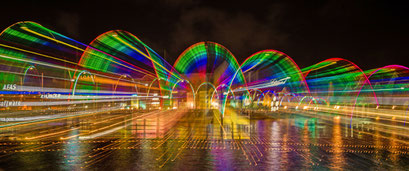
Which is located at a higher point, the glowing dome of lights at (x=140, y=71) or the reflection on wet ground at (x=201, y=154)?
the glowing dome of lights at (x=140, y=71)

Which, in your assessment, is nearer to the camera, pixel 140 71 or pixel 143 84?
pixel 140 71

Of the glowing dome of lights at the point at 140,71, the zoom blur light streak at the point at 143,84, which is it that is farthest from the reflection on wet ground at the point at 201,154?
the glowing dome of lights at the point at 140,71

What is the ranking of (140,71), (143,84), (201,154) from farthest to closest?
(143,84) → (140,71) → (201,154)

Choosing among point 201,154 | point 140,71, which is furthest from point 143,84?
point 201,154

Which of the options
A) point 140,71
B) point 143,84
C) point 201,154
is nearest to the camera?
point 201,154

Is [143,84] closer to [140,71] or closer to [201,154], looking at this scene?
[140,71]

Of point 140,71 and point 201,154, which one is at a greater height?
point 140,71

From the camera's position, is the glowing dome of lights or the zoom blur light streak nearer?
the zoom blur light streak

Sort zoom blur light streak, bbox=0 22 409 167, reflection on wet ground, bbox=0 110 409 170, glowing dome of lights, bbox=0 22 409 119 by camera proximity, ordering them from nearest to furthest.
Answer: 1. reflection on wet ground, bbox=0 110 409 170
2. zoom blur light streak, bbox=0 22 409 167
3. glowing dome of lights, bbox=0 22 409 119

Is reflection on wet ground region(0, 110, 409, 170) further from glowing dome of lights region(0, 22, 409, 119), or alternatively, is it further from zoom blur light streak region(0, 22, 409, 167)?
glowing dome of lights region(0, 22, 409, 119)

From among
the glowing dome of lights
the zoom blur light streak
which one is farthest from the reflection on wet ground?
the glowing dome of lights

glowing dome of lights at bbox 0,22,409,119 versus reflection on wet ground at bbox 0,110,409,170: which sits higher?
glowing dome of lights at bbox 0,22,409,119

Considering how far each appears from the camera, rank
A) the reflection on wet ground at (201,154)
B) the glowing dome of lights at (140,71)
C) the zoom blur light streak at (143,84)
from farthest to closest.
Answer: the glowing dome of lights at (140,71) < the zoom blur light streak at (143,84) < the reflection on wet ground at (201,154)

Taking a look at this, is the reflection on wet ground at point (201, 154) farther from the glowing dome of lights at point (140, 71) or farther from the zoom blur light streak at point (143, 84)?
the glowing dome of lights at point (140, 71)
